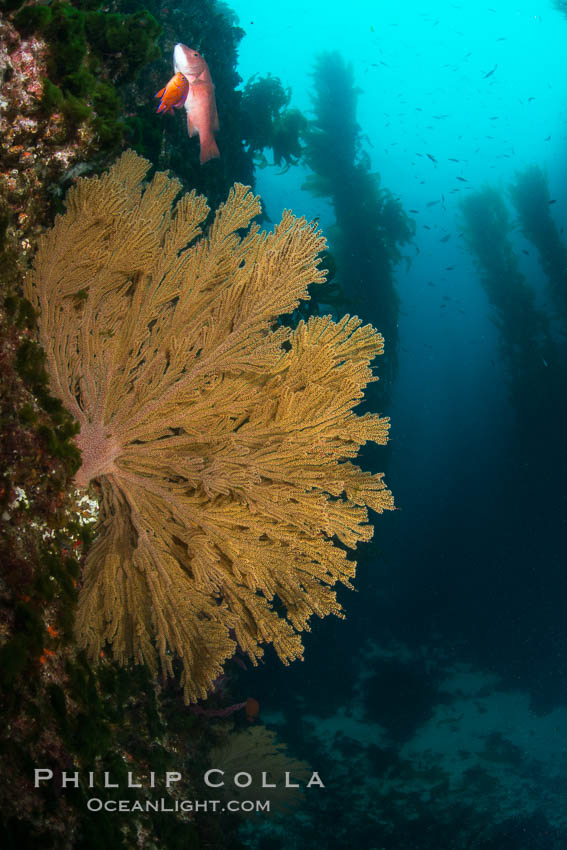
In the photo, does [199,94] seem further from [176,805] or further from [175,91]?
[176,805]

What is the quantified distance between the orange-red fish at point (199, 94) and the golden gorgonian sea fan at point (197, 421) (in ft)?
3.36

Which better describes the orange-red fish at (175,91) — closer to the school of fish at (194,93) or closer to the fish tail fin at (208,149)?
the school of fish at (194,93)

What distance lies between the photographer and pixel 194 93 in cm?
336

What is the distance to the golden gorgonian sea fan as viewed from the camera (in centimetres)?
254

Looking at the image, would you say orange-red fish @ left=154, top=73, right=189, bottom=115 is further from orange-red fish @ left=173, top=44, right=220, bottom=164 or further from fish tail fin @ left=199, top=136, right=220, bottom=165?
fish tail fin @ left=199, top=136, right=220, bottom=165

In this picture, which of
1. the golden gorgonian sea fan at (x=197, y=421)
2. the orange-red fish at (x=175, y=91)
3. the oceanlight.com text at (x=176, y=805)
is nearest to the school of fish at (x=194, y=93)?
the orange-red fish at (x=175, y=91)

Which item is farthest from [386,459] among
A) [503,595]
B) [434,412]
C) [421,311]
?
[421,311]

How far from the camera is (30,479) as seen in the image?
195cm

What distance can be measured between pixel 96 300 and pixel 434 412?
147ft

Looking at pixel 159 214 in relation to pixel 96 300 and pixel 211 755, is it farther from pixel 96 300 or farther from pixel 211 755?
pixel 211 755

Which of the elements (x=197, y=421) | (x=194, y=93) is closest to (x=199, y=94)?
(x=194, y=93)

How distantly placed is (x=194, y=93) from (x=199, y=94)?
0.12ft

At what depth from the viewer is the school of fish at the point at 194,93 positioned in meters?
3.15

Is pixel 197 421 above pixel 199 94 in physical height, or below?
below
